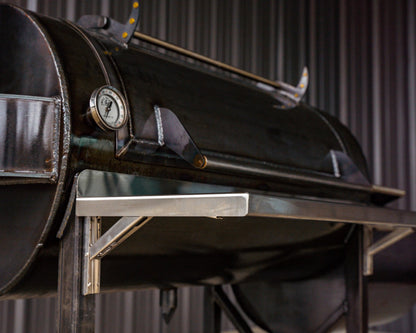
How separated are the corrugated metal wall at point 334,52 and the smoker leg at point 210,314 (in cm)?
75

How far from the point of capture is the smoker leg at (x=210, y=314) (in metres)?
2.49

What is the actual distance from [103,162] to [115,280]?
0.37 meters

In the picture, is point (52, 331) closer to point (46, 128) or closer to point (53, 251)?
point (53, 251)

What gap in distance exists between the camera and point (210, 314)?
8.21 ft

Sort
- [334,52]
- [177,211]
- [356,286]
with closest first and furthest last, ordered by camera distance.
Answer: [177,211], [356,286], [334,52]

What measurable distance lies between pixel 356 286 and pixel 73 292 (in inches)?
49.6

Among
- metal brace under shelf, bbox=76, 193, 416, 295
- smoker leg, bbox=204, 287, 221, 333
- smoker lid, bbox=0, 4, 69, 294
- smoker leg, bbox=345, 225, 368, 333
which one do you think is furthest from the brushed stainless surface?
smoker leg, bbox=204, 287, 221, 333

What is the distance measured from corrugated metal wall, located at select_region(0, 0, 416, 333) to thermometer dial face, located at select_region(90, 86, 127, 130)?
1959mm

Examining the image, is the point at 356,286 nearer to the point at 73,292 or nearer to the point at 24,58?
the point at 73,292

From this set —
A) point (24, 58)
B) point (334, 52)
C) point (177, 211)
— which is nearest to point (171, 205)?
point (177, 211)

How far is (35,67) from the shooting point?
1.39 metres

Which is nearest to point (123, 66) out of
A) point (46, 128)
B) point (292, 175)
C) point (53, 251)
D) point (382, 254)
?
point (46, 128)

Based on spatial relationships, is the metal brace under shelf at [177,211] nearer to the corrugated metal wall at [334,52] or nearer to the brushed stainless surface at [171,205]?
the brushed stainless surface at [171,205]

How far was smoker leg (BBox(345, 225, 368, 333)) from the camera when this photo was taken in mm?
2111
